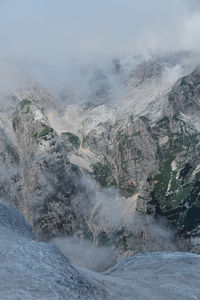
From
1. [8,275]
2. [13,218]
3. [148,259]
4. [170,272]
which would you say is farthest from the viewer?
[148,259]

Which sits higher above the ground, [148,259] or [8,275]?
[8,275]

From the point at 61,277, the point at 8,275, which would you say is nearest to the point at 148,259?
the point at 61,277

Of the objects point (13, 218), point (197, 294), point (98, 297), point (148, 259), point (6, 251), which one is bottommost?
point (148, 259)

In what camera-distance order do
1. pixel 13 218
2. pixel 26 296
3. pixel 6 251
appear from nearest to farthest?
pixel 26 296 → pixel 6 251 → pixel 13 218

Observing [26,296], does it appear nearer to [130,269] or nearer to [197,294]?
[197,294]

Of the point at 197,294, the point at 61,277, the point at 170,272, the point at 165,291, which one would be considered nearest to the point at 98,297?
the point at 61,277

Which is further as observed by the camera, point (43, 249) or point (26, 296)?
point (43, 249)
